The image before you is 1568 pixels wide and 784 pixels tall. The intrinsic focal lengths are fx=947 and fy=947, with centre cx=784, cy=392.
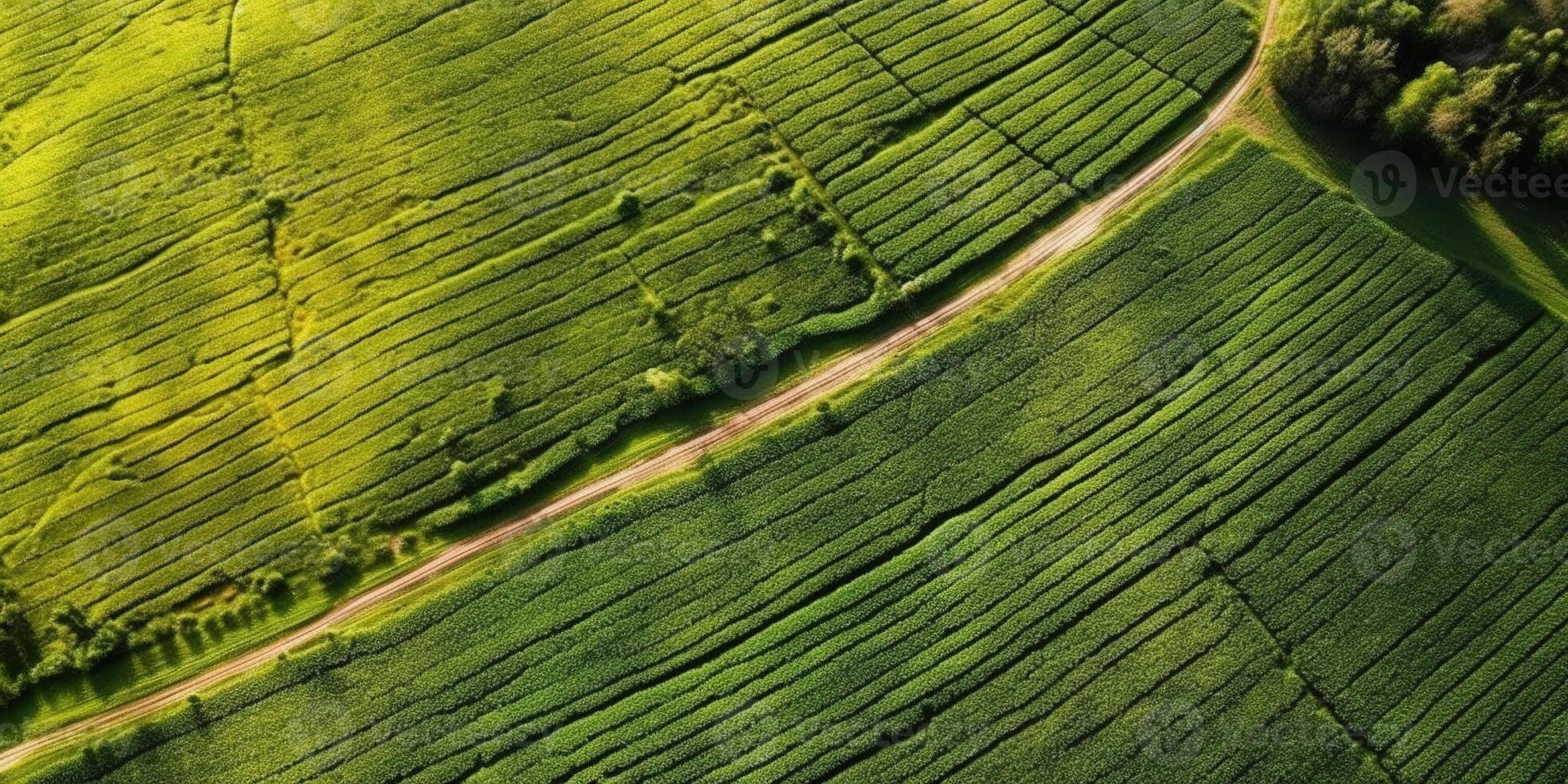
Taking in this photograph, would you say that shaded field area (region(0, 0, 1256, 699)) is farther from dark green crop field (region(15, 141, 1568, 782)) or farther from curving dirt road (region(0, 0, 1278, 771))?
dark green crop field (region(15, 141, 1568, 782))

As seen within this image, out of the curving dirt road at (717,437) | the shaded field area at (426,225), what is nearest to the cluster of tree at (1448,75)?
the curving dirt road at (717,437)

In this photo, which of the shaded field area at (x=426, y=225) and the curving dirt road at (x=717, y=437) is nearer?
the curving dirt road at (x=717, y=437)

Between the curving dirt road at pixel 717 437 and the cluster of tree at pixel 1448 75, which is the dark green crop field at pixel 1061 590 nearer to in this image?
the curving dirt road at pixel 717 437

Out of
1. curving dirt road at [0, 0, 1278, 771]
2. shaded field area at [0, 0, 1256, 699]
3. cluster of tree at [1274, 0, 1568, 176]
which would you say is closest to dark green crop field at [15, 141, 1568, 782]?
curving dirt road at [0, 0, 1278, 771]

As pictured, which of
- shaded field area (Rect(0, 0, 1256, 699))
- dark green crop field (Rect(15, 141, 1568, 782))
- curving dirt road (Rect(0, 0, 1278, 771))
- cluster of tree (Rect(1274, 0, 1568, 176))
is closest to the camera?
dark green crop field (Rect(15, 141, 1568, 782))

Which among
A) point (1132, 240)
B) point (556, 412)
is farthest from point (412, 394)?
point (1132, 240)

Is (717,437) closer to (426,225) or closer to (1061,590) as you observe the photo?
(1061,590)

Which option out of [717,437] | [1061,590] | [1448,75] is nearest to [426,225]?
[717,437]

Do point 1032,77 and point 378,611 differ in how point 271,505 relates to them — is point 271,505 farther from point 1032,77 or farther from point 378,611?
point 1032,77
